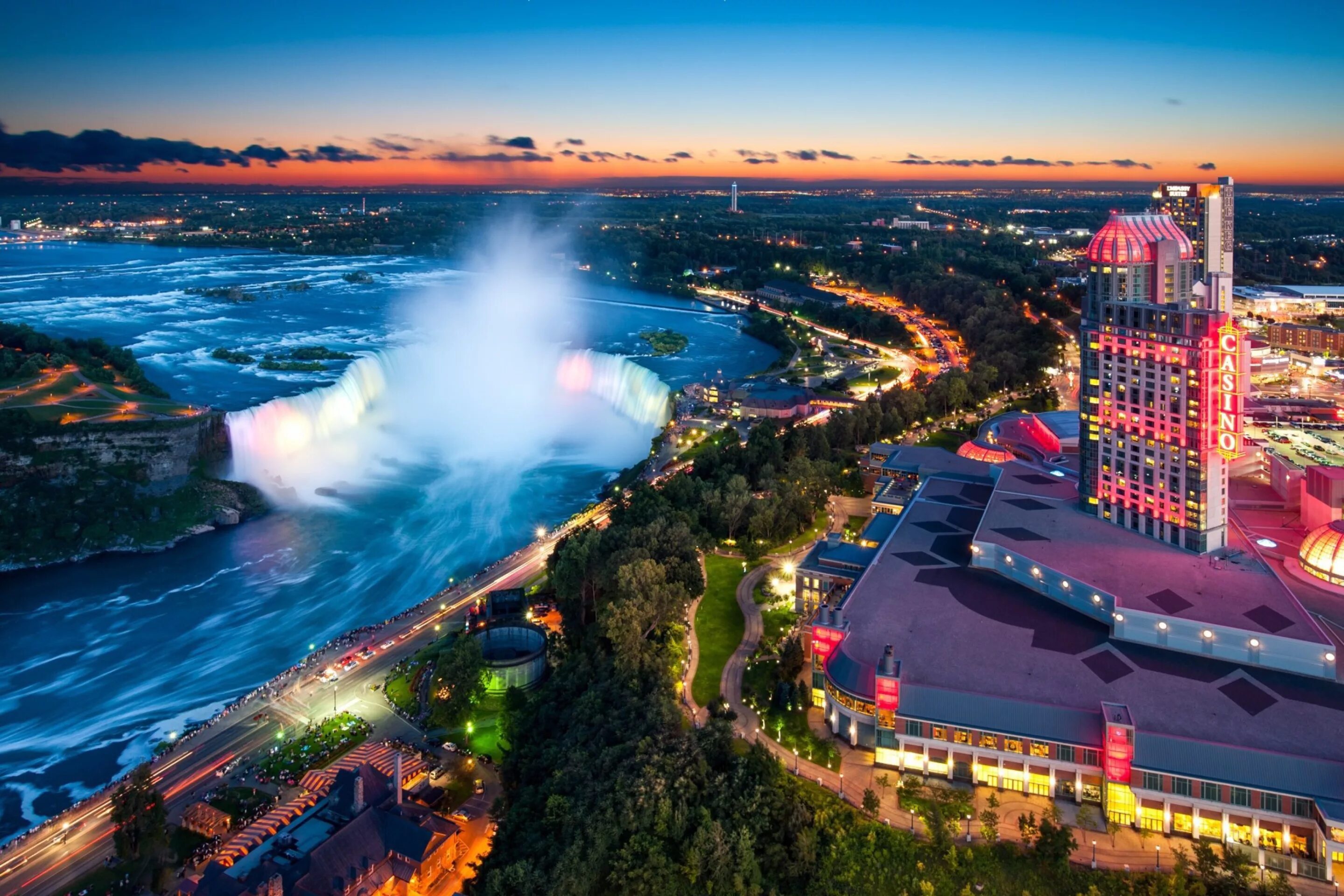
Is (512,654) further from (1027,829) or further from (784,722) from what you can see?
(1027,829)

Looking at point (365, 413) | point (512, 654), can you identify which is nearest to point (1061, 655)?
point (512, 654)

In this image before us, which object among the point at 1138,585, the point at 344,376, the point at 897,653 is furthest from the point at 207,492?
the point at 1138,585

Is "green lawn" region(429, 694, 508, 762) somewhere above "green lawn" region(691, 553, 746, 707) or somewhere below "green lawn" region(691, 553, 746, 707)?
below

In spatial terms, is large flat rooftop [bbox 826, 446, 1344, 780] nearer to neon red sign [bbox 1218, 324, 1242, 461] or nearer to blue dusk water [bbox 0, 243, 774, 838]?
neon red sign [bbox 1218, 324, 1242, 461]

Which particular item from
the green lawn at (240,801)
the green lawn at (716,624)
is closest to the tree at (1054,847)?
the green lawn at (716,624)

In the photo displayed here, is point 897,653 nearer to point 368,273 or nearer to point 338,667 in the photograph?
point 338,667

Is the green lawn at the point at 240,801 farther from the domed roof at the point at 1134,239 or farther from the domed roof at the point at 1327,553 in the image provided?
the domed roof at the point at 1327,553

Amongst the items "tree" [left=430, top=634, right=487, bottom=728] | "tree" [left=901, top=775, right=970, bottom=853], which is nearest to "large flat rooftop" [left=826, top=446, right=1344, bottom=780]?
"tree" [left=901, top=775, right=970, bottom=853]

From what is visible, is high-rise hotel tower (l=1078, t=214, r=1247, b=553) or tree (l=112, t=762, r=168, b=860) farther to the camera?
high-rise hotel tower (l=1078, t=214, r=1247, b=553)

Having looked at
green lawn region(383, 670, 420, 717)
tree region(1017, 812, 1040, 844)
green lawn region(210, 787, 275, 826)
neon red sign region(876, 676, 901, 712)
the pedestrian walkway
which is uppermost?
neon red sign region(876, 676, 901, 712)
